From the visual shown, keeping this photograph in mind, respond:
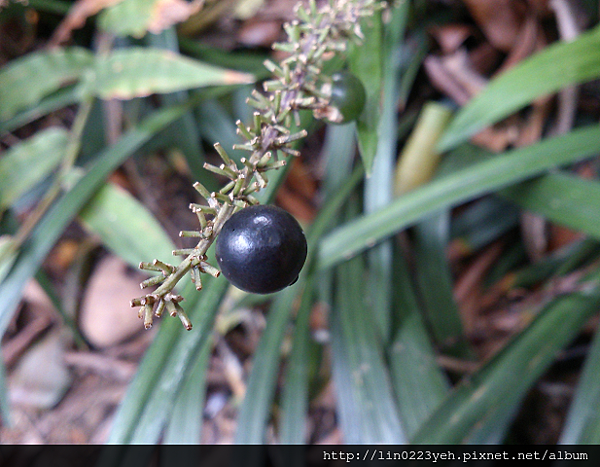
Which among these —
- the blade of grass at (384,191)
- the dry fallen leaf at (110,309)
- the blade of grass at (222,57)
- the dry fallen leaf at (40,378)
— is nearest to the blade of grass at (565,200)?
the blade of grass at (384,191)

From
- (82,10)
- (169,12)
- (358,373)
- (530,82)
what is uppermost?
(82,10)

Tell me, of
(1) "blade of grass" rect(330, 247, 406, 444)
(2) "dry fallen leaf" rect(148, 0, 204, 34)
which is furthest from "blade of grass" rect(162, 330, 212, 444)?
(2) "dry fallen leaf" rect(148, 0, 204, 34)

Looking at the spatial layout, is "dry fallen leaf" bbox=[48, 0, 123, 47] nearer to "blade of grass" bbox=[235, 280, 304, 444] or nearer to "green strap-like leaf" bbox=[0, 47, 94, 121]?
"green strap-like leaf" bbox=[0, 47, 94, 121]

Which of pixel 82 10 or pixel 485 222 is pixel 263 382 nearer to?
pixel 485 222

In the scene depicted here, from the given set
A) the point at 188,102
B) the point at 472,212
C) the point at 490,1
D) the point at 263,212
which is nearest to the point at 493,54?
the point at 490,1

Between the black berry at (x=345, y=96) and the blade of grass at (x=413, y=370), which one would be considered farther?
the blade of grass at (x=413, y=370)

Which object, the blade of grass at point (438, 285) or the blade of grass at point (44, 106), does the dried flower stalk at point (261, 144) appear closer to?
Result: the blade of grass at point (438, 285)

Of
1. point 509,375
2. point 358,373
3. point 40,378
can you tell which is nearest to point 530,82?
point 509,375
